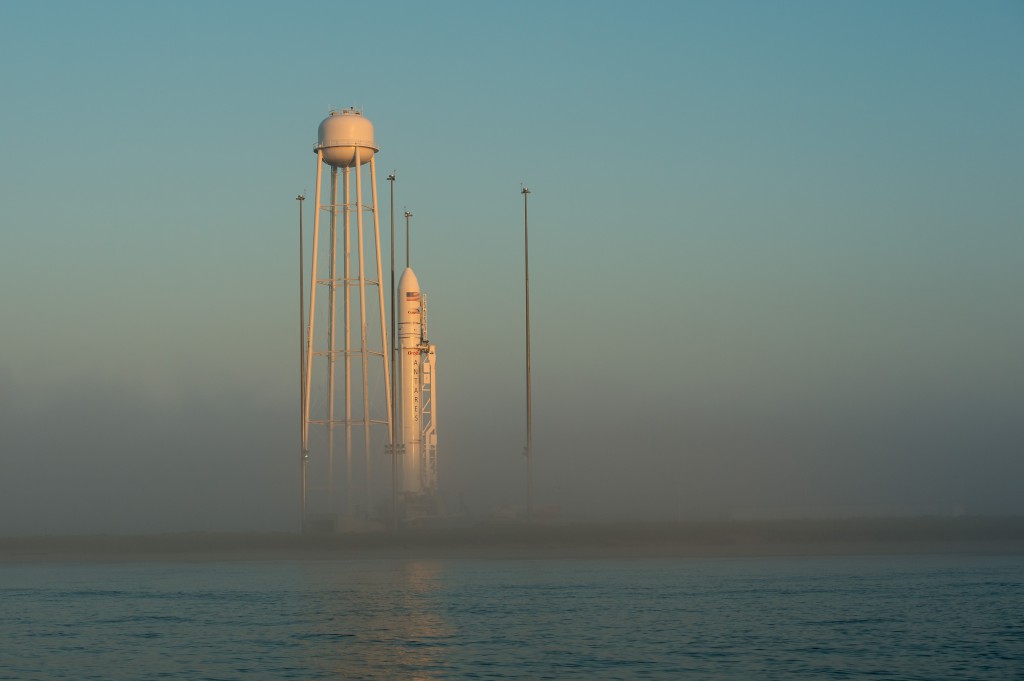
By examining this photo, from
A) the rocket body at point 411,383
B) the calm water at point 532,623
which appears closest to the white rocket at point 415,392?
the rocket body at point 411,383

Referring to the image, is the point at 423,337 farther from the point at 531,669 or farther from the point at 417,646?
the point at 531,669

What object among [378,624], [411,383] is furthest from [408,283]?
[378,624]

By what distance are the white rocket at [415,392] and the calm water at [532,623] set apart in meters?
12.7

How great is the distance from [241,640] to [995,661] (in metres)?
20.7

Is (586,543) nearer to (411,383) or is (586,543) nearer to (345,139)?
(411,383)

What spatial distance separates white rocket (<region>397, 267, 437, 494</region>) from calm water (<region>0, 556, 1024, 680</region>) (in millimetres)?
12705

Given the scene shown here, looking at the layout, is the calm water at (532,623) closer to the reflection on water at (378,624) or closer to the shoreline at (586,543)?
the reflection on water at (378,624)

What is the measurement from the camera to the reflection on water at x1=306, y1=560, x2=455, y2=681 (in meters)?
34.3

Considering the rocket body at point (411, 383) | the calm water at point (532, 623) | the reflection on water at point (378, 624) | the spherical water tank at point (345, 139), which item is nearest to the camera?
the calm water at point (532, 623)

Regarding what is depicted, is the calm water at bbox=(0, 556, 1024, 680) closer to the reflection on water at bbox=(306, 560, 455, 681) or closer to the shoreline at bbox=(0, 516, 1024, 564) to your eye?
the reflection on water at bbox=(306, 560, 455, 681)

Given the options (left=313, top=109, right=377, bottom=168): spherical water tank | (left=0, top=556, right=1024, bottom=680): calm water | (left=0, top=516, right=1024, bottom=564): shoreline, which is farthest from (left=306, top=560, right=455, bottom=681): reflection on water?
(left=313, top=109, right=377, bottom=168): spherical water tank

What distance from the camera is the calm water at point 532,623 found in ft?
110

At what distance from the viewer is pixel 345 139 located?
75.2 meters

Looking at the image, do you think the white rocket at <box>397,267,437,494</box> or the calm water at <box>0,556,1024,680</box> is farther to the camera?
the white rocket at <box>397,267,437,494</box>
